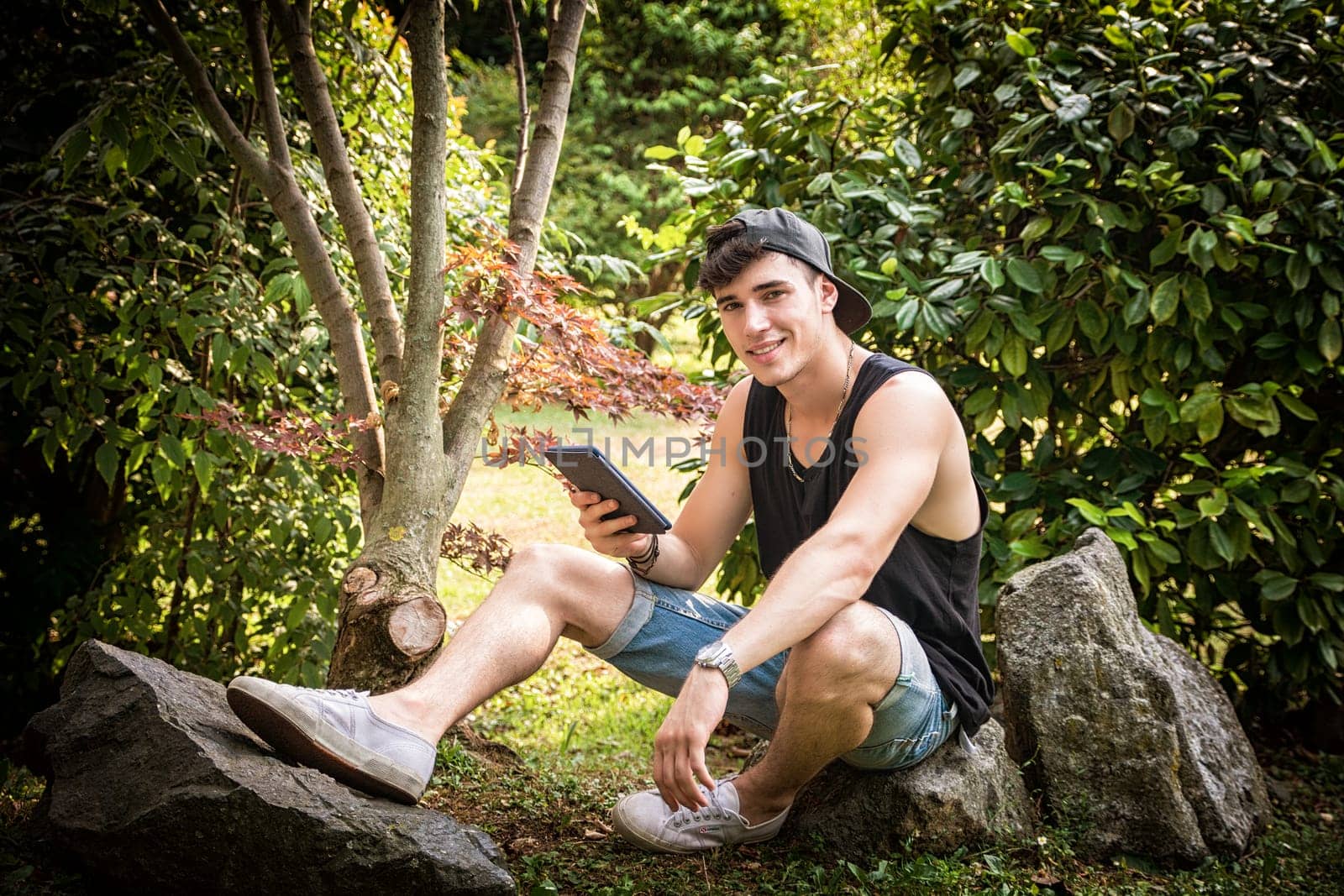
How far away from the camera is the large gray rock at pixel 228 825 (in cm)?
177

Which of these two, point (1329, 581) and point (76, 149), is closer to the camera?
point (76, 149)

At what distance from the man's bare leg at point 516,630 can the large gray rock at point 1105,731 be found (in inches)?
42.7

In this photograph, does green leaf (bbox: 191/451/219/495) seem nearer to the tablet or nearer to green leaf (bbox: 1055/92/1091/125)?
the tablet

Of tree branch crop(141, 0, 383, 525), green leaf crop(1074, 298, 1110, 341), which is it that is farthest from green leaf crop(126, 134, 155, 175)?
green leaf crop(1074, 298, 1110, 341)

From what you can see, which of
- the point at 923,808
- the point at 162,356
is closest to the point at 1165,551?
the point at 923,808

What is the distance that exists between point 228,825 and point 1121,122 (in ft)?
10.1

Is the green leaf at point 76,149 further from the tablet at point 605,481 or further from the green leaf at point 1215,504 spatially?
the green leaf at point 1215,504

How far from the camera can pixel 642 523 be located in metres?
2.34

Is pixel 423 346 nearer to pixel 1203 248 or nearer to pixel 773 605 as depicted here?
pixel 773 605

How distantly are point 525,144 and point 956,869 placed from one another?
2.54 m

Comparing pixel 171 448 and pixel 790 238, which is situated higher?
pixel 790 238

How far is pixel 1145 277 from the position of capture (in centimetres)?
327

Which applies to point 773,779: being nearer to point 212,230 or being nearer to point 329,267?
point 329,267

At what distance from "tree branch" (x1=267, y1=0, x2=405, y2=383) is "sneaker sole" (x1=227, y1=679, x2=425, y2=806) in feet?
4.24
